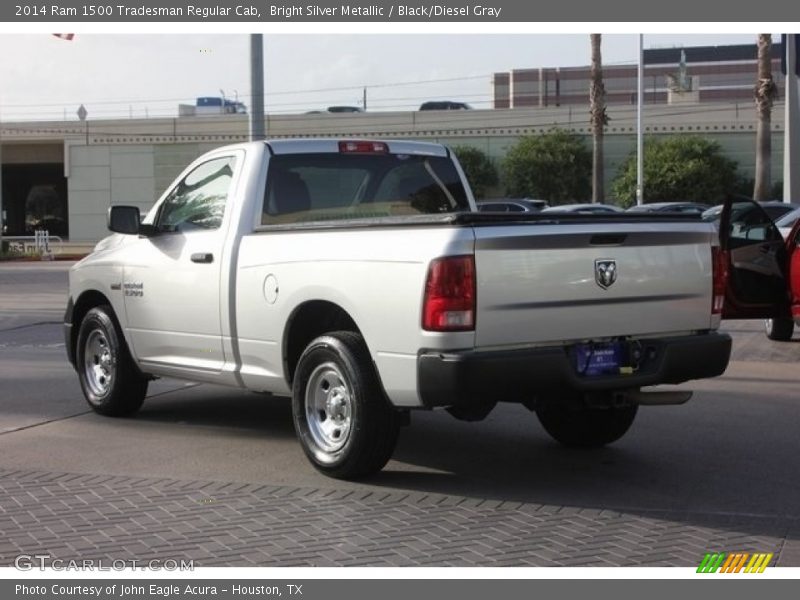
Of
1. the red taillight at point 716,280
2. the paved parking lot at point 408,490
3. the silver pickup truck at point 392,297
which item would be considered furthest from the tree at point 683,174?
the red taillight at point 716,280

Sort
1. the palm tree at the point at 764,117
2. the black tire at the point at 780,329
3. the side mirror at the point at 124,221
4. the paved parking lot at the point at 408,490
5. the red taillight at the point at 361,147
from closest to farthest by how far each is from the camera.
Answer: the paved parking lot at the point at 408,490, the red taillight at the point at 361,147, the side mirror at the point at 124,221, the black tire at the point at 780,329, the palm tree at the point at 764,117

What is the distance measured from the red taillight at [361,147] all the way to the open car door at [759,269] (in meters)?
4.72

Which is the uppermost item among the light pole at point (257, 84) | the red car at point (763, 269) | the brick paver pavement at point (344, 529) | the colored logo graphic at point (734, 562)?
the light pole at point (257, 84)

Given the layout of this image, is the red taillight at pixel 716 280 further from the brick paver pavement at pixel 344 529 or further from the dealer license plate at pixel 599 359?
the brick paver pavement at pixel 344 529

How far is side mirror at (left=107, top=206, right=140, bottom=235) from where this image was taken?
8.62m

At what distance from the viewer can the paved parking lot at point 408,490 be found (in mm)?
5703

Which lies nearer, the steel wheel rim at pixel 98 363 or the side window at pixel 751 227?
the steel wheel rim at pixel 98 363

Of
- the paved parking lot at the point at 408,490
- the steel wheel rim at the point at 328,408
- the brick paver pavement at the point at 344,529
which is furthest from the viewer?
the steel wheel rim at the point at 328,408

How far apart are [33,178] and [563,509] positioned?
74.4m

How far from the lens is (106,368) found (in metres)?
9.34

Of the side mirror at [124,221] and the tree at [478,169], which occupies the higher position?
the tree at [478,169]

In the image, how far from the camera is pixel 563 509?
21.1ft

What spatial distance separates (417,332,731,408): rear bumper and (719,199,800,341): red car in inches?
199

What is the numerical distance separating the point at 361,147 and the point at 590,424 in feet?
8.66
